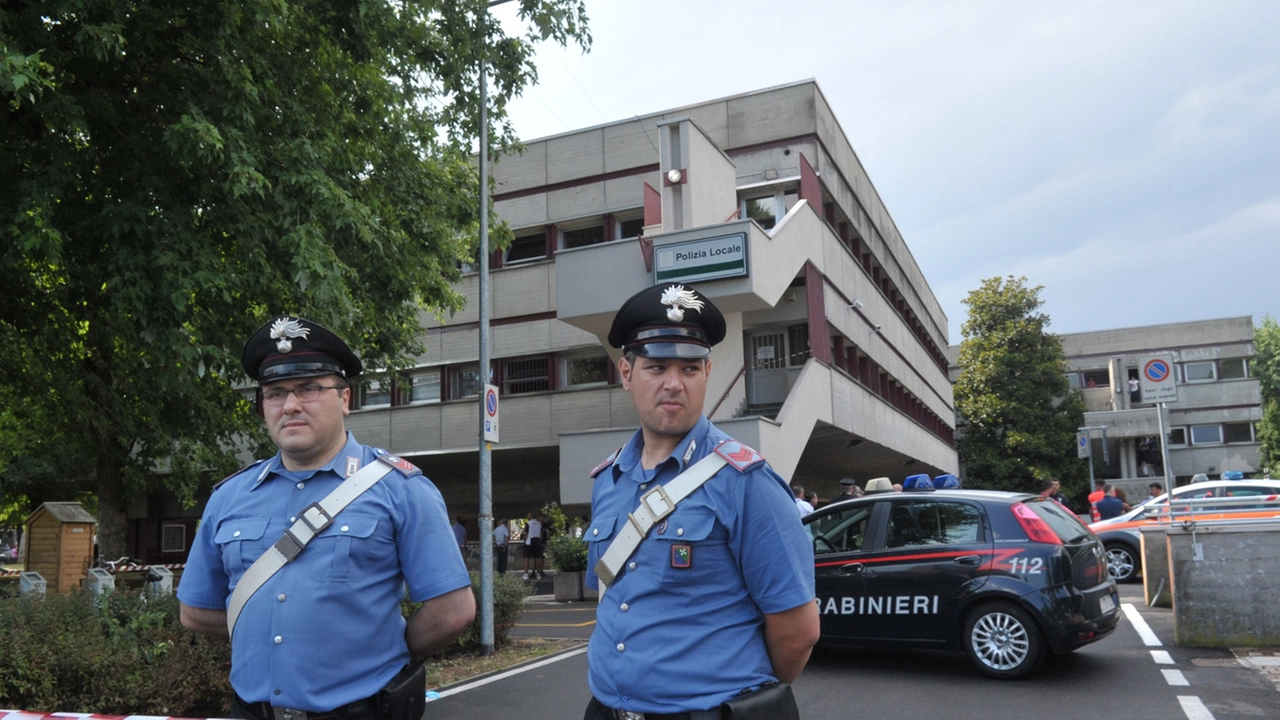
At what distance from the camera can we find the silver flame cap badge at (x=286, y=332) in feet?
10.6

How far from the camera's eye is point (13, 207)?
924 centimetres

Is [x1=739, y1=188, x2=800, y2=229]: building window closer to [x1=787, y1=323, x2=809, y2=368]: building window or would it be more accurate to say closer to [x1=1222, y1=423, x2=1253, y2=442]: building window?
[x1=787, y1=323, x2=809, y2=368]: building window

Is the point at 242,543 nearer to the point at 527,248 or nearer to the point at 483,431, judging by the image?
the point at 483,431

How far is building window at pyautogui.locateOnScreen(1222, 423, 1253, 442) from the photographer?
2290 inches

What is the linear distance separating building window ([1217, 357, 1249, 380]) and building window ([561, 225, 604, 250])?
46542mm

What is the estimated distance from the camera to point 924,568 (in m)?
9.05

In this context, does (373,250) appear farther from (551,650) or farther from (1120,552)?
(1120,552)

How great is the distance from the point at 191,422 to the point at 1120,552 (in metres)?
15.3

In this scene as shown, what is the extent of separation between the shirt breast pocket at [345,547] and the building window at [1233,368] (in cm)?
6662

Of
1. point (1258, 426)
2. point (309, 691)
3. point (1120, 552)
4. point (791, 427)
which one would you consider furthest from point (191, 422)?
point (1258, 426)

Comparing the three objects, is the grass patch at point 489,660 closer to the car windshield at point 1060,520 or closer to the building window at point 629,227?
the car windshield at point 1060,520

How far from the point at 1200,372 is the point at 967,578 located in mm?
60007

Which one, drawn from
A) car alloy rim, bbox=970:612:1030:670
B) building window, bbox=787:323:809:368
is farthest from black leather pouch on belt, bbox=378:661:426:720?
building window, bbox=787:323:809:368

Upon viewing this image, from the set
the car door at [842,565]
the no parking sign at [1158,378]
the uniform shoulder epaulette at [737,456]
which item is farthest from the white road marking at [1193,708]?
the uniform shoulder epaulette at [737,456]
